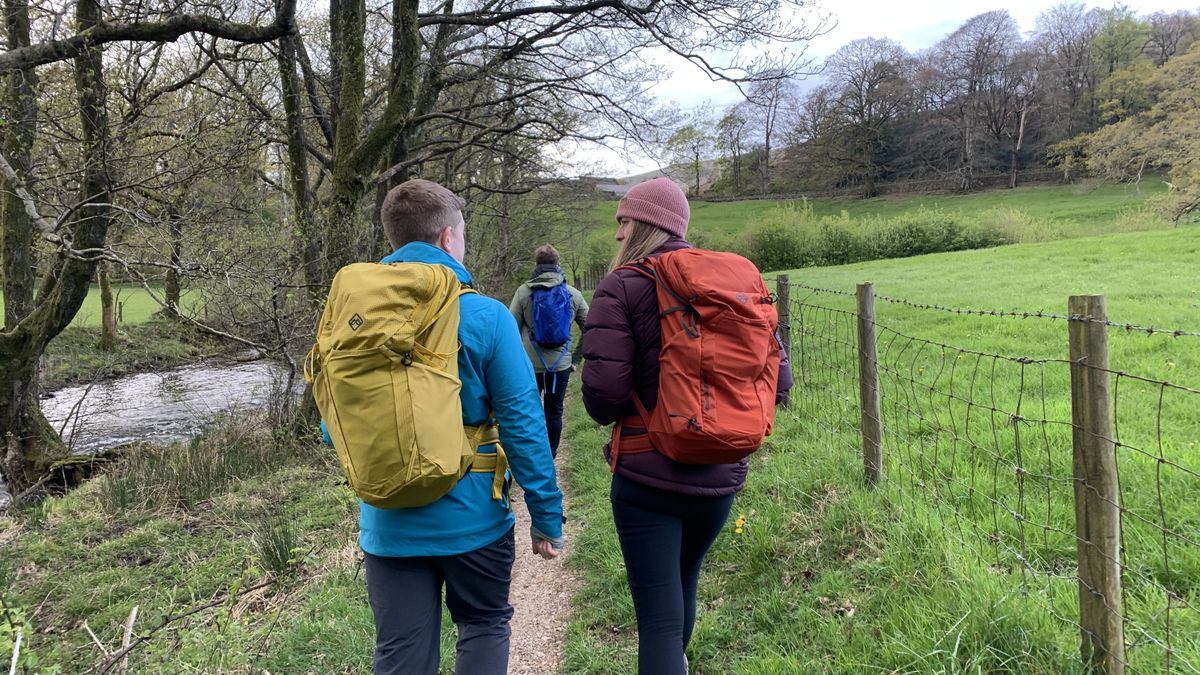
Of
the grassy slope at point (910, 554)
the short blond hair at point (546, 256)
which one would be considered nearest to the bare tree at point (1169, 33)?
the grassy slope at point (910, 554)

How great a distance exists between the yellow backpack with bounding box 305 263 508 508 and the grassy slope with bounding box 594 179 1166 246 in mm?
34864

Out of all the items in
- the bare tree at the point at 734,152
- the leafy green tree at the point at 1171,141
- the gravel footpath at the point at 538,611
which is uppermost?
the bare tree at the point at 734,152

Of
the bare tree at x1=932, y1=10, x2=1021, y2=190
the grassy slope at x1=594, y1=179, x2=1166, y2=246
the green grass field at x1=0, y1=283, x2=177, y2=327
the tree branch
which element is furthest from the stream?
the bare tree at x1=932, y1=10, x2=1021, y2=190

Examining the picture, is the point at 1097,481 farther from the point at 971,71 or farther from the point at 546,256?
the point at 971,71

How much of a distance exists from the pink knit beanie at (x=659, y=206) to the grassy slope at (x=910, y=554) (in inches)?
67.0

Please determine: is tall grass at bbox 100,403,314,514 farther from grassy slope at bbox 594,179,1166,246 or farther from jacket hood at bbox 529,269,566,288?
grassy slope at bbox 594,179,1166,246

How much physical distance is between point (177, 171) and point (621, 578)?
6.57 metres

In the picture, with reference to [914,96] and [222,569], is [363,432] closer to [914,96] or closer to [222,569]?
[222,569]

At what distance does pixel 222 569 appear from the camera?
474 cm

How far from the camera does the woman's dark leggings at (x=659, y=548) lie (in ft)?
7.00

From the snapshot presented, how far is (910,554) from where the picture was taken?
3.07 meters

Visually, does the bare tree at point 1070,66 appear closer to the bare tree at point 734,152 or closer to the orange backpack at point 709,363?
the bare tree at point 734,152

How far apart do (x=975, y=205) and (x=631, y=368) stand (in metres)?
60.8

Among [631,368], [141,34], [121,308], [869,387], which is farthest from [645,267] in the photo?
[121,308]
